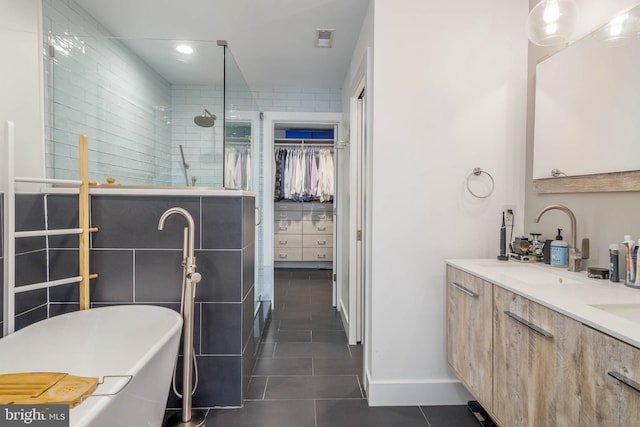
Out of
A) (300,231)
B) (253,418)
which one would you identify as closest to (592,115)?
(253,418)

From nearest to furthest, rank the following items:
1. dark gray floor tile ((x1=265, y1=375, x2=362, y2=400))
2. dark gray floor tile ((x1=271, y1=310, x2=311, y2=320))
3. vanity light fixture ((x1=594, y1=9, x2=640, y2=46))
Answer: vanity light fixture ((x1=594, y1=9, x2=640, y2=46)) < dark gray floor tile ((x1=265, y1=375, x2=362, y2=400)) < dark gray floor tile ((x1=271, y1=310, x2=311, y2=320))

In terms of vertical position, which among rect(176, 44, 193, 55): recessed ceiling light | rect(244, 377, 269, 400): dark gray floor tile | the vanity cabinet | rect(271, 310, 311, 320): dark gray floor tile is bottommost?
rect(244, 377, 269, 400): dark gray floor tile

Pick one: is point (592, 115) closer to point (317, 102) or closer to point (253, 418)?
point (253, 418)

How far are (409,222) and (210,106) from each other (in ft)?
4.90

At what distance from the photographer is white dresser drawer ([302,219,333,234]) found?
5723 millimetres

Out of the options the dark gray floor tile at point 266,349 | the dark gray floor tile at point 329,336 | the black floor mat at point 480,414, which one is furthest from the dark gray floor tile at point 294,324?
the black floor mat at point 480,414

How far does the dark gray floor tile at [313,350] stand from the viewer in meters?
2.56

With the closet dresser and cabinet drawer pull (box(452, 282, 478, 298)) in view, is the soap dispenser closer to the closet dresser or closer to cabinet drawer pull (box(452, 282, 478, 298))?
cabinet drawer pull (box(452, 282, 478, 298))

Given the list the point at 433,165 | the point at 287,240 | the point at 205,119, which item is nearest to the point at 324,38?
the point at 205,119

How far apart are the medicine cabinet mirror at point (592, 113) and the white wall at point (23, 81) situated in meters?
2.64

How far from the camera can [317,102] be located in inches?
152

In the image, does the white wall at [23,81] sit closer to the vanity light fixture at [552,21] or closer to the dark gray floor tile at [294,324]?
the dark gray floor tile at [294,324]

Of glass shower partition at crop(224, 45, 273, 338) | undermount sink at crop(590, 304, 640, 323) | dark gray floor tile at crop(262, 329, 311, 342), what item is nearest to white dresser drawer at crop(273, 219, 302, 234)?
glass shower partition at crop(224, 45, 273, 338)

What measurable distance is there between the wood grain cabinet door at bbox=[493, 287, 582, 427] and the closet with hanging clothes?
4.26 metres
